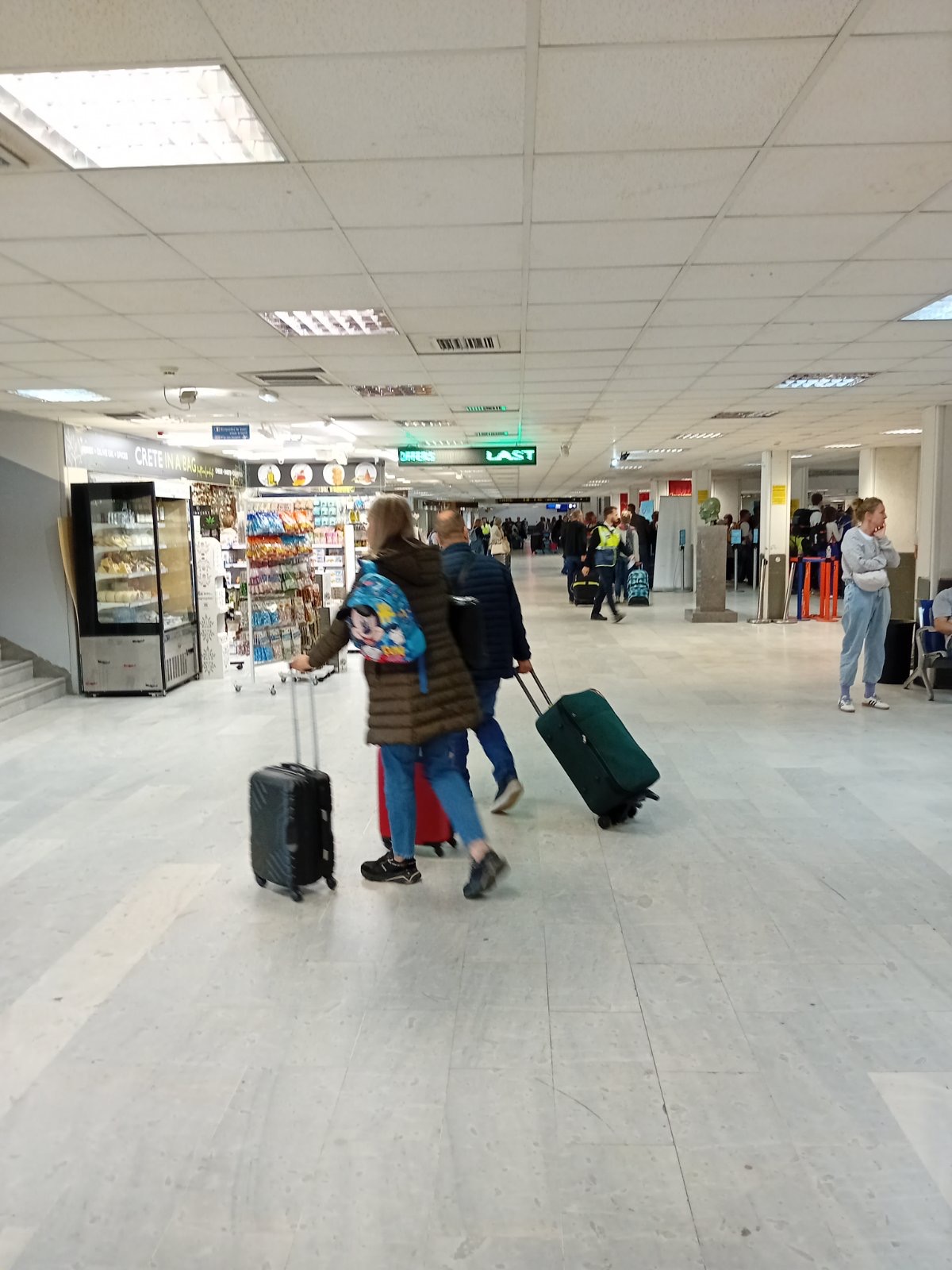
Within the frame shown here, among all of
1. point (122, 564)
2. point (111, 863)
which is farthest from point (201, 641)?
point (111, 863)

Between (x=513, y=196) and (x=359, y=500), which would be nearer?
(x=513, y=196)

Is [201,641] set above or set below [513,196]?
below

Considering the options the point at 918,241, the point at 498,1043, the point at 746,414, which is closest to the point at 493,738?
the point at 498,1043

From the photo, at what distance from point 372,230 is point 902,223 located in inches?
82.3

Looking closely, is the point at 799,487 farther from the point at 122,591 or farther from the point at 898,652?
the point at 122,591

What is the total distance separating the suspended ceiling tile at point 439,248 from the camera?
3.38 m

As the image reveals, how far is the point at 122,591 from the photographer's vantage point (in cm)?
851

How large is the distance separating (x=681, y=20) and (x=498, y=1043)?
2733 mm

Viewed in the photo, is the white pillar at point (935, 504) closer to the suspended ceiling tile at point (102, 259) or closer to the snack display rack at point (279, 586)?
the snack display rack at point (279, 586)

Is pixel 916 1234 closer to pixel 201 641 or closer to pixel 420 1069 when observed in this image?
pixel 420 1069

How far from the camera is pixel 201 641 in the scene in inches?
365

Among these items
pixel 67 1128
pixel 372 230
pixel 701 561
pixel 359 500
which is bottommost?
pixel 67 1128

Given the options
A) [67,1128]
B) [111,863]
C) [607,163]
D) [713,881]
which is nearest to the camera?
[67,1128]

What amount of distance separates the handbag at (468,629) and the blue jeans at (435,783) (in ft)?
1.17
